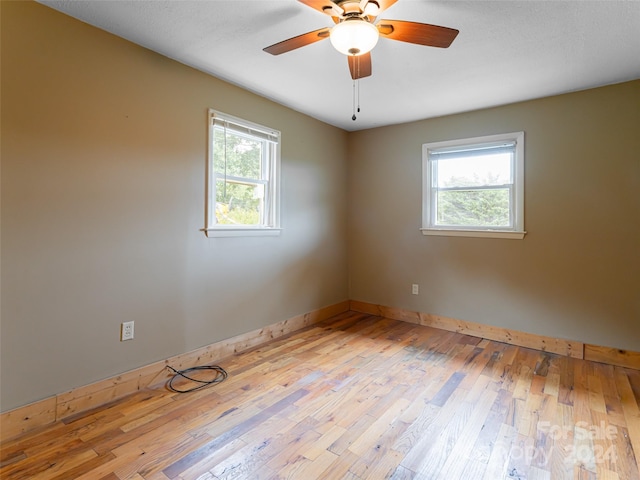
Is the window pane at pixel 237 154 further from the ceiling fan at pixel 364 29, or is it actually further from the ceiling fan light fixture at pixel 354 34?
the ceiling fan light fixture at pixel 354 34

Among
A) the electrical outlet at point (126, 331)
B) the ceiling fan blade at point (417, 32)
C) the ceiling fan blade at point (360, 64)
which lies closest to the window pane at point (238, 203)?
the electrical outlet at point (126, 331)

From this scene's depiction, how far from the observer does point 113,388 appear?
Answer: 88.9 inches

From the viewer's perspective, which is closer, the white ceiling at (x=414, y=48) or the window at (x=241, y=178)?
the white ceiling at (x=414, y=48)

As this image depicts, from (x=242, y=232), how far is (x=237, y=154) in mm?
738

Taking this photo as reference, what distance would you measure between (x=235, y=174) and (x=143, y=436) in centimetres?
214

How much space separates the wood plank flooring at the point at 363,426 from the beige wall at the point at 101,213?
0.40 m

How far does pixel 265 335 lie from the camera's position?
3391 millimetres

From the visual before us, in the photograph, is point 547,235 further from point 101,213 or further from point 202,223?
point 101,213

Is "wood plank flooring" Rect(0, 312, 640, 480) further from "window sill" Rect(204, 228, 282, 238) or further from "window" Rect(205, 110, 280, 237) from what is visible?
"window" Rect(205, 110, 280, 237)

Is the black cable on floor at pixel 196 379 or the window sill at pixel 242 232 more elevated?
the window sill at pixel 242 232

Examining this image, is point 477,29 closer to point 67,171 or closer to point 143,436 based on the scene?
point 67,171

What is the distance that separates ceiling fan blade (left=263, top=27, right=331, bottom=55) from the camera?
6.09ft

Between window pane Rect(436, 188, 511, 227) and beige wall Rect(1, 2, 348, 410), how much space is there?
7.36 feet

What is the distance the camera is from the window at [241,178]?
292 cm
